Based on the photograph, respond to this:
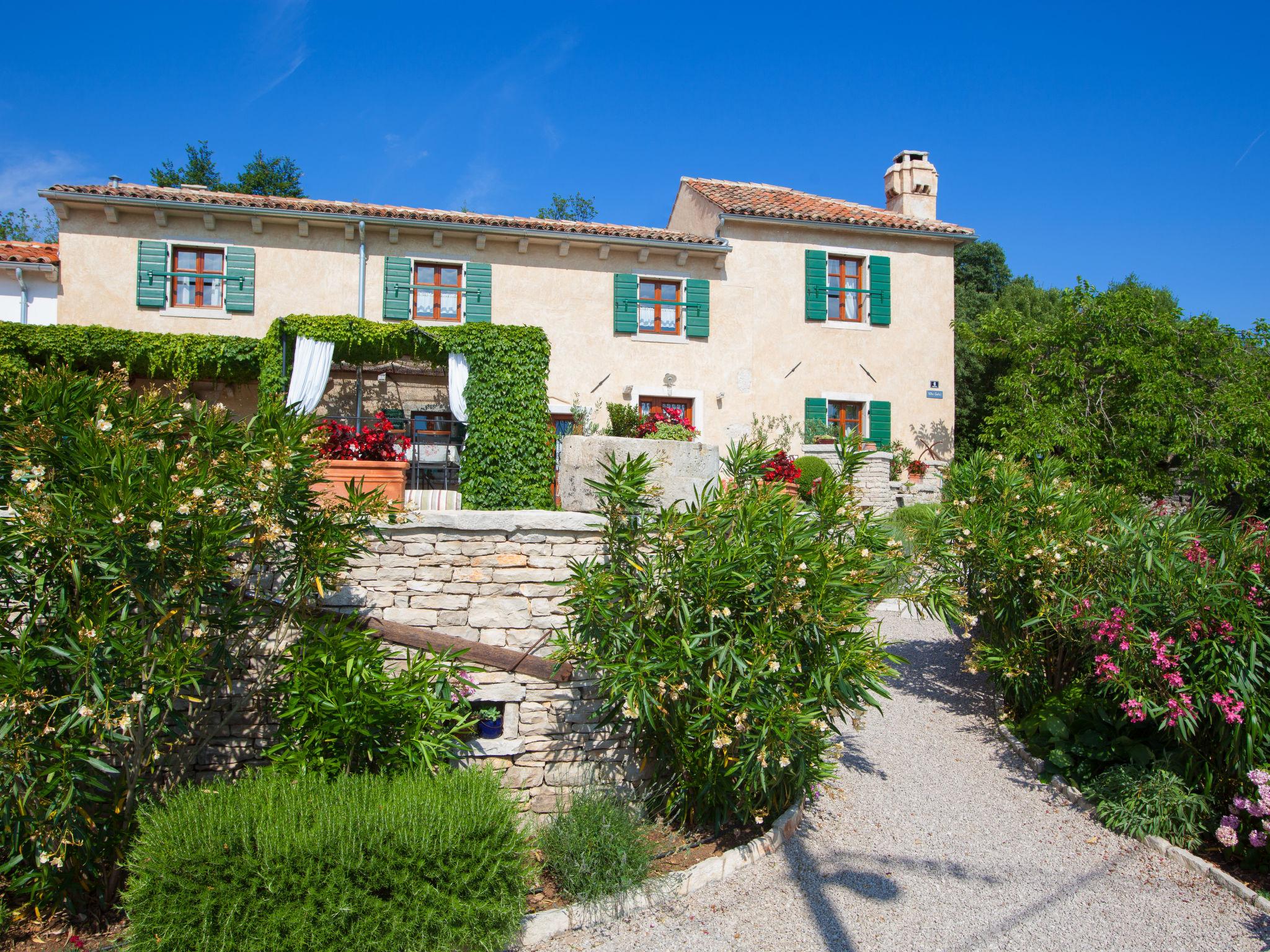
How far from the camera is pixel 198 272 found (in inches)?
511

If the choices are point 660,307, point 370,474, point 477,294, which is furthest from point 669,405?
point 370,474

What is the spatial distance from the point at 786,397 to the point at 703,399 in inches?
64.8

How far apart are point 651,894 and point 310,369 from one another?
8543 millimetres

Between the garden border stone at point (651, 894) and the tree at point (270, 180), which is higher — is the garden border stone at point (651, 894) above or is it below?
below

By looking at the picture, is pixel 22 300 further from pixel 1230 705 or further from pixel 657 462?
pixel 1230 705

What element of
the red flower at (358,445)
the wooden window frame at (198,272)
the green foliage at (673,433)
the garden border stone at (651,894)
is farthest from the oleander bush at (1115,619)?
the wooden window frame at (198,272)

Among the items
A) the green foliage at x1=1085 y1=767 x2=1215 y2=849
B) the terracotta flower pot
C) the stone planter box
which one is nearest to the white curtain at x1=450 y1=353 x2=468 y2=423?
the terracotta flower pot

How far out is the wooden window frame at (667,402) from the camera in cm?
1456

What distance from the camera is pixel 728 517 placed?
184 inches

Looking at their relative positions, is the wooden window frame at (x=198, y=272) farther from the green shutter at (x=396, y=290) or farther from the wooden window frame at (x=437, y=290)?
the wooden window frame at (x=437, y=290)

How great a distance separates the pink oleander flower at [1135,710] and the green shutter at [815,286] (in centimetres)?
1120

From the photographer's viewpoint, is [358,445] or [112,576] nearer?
[112,576]

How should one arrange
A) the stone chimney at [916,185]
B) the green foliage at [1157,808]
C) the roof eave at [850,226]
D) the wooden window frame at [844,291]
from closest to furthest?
the green foliage at [1157,808], the roof eave at [850,226], the wooden window frame at [844,291], the stone chimney at [916,185]

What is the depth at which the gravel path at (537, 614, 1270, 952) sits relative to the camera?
4.08 metres
